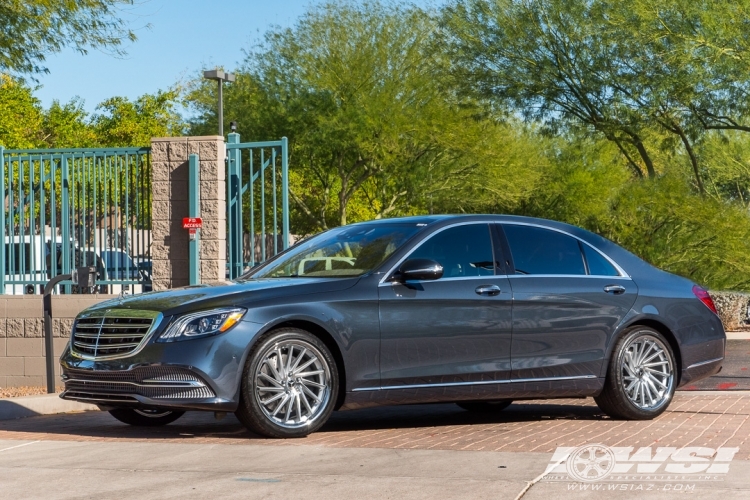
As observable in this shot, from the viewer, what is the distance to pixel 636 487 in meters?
6.39

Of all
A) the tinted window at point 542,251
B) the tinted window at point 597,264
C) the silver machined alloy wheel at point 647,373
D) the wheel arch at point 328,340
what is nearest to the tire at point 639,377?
the silver machined alloy wheel at point 647,373

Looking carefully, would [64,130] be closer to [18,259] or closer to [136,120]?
[136,120]

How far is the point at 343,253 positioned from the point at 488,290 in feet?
3.68

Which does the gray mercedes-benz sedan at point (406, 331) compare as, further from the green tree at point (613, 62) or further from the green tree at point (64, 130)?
the green tree at point (64, 130)

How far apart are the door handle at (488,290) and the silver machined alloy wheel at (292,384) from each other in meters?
1.36

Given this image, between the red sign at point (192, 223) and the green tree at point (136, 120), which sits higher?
the green tree at point (136, 120)

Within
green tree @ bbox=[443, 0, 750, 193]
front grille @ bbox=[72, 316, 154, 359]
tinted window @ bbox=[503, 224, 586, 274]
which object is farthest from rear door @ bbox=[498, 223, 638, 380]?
green tree @ bbox=[443, 0, 750, 193]

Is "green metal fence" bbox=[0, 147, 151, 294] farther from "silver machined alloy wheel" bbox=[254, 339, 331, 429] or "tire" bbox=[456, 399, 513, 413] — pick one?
"silver machined alloy wheel" bbox=[254, 339, 331, 429]

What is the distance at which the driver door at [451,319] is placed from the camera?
879 centimetres

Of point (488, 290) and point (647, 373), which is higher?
point (488, 290)

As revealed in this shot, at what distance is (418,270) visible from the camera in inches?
346

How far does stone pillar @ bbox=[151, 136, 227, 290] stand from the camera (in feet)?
46.6

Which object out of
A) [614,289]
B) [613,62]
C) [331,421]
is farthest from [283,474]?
[613,62]

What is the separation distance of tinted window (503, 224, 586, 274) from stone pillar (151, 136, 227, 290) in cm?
535
